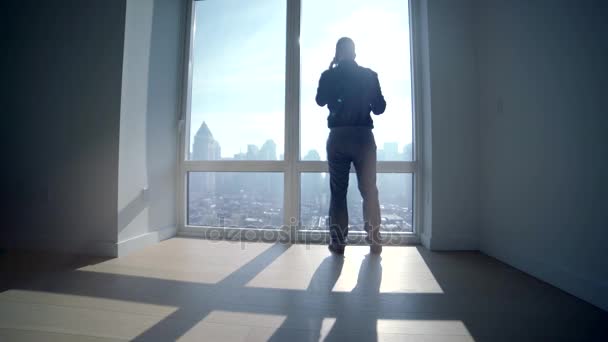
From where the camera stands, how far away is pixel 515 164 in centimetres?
170

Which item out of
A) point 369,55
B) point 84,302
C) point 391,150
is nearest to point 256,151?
point 391,150

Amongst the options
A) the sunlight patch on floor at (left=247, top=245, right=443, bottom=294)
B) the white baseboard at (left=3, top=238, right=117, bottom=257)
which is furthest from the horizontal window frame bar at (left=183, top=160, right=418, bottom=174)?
the white baseboard at (left=3, top=238, right=117, bottom=257)

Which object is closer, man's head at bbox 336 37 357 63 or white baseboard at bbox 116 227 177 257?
white baseboard at bbox 116 227 177 257

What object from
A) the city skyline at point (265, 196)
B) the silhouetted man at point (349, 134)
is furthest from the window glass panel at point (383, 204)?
the silhouetted man at point (349, 134)

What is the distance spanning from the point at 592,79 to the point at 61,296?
2734 millimetres

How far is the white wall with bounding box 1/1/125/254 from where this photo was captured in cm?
197

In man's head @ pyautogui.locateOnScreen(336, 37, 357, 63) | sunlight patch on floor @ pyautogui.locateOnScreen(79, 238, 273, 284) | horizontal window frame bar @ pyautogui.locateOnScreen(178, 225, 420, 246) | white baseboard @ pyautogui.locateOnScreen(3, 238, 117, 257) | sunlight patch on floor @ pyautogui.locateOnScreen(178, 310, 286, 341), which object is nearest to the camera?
sunlight patch on floor @ pyautogui.locateOnScreen(178, 310, 286, 341)

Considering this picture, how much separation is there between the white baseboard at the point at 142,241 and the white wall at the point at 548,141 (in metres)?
2.69

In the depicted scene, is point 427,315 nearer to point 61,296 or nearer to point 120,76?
point 61,296

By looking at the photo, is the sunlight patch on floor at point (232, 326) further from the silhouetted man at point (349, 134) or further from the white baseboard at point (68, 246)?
the white baseboard at point (68, 246)

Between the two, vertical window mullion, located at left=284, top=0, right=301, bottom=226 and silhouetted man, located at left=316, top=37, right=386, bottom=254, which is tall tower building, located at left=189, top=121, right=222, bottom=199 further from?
silhouetted man, located at left=316, top=37, right=386, bottom=254

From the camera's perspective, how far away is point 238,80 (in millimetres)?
2547

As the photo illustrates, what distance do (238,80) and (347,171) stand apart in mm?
1417

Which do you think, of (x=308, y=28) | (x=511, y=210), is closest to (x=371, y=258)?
(x=511, y=210)
